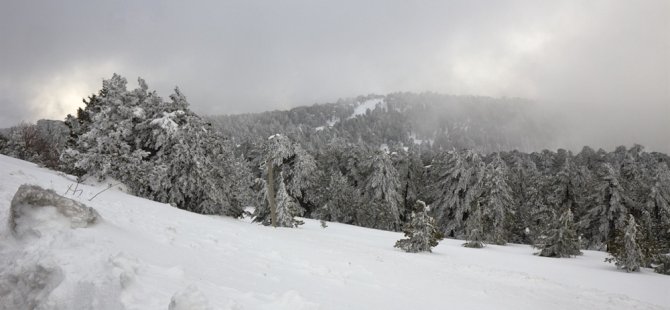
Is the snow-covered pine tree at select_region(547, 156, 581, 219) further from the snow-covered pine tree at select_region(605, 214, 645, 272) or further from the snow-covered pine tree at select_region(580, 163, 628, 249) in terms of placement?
the snow-covered pine tree at select_region(605, 214, 645, 272)

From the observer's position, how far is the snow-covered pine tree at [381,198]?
1746 inches

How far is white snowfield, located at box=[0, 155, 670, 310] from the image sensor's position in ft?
19.2

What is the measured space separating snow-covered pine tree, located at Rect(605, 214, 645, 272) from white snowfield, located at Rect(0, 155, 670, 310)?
0.69 m

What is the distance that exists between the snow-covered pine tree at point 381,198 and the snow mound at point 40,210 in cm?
3806

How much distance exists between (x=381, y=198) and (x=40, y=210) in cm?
4059

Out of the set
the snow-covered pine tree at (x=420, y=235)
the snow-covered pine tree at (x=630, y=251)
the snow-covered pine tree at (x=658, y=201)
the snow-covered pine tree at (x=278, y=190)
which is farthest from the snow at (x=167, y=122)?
the snow-covered pine tree at (x=658, y=201)

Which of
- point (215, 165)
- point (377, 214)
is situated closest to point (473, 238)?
point (377, 214)

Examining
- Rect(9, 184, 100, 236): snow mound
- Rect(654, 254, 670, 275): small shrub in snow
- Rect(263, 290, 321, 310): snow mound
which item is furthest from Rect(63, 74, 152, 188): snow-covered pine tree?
Rect(654, 254, 670, 275): small shrub in snow

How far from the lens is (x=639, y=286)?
48.9 ft

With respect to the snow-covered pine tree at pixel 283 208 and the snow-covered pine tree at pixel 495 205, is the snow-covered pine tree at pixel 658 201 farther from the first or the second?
the snow-covered pine tree at pixel 283 208

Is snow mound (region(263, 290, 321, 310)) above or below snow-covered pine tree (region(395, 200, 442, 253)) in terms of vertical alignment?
below

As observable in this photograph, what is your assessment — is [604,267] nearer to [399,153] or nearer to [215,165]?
[215,165]

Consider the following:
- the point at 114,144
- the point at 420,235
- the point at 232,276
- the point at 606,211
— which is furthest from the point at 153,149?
the point at 606,211

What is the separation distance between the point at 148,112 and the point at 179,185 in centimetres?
519
